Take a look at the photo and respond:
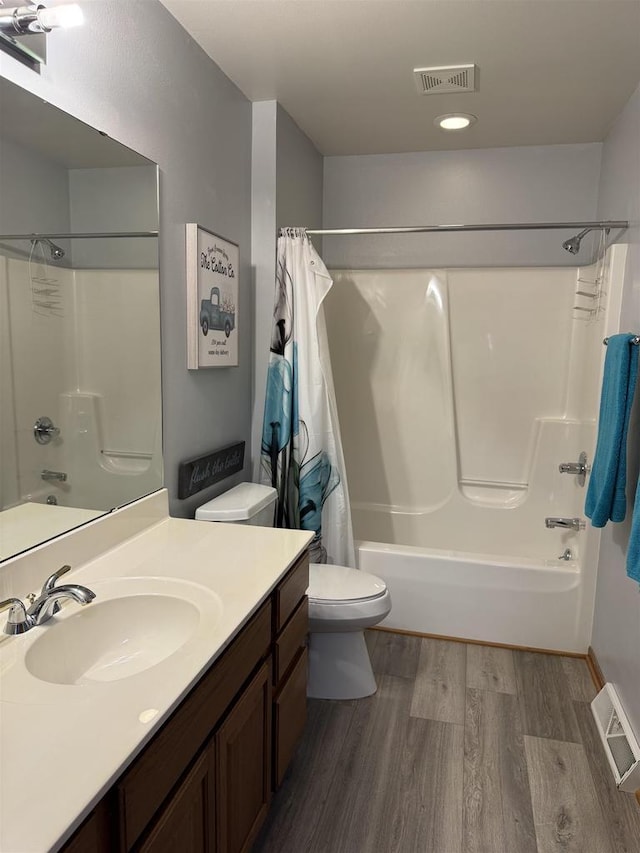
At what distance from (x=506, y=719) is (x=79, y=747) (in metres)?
1.81

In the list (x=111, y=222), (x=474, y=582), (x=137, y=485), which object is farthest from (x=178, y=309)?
(x=474, y=582)

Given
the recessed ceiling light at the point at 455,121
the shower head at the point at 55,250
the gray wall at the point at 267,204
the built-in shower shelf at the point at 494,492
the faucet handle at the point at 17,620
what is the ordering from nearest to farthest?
the faucet handle at the point at 17,620 < the shower head at the point at 55,250 < the gray wall at the point at 267,204 < the recessed ceiling light at the point at 455,121 < the built-in shower shelf at the point at 494,492

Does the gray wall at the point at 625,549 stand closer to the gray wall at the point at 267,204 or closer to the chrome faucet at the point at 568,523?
the chrome faucet at the point at 568,523

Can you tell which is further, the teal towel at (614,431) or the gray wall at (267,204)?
the gray wall at (267,204)

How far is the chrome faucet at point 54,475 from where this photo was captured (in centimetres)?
141

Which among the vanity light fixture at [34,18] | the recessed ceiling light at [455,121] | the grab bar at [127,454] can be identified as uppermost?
the recessed ceiling light at [455,121]

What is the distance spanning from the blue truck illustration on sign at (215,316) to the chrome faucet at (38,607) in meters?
1.13

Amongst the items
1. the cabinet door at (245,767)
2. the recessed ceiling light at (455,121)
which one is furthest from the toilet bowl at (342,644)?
the recessed ceiling light at (455,121)

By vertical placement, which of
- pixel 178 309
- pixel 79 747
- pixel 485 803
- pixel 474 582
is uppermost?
pixel 178 309

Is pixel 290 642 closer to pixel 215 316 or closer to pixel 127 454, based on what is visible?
pixel 127 454

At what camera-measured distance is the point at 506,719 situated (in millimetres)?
2193

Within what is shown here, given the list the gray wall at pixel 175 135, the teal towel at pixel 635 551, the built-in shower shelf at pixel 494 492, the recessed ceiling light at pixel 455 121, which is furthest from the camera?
the built-in shower shelf at pixel 494 492

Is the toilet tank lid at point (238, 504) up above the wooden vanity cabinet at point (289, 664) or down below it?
above

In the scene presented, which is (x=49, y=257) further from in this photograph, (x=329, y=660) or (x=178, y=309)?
(x=329, y=660)
